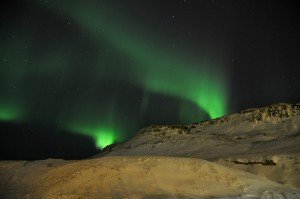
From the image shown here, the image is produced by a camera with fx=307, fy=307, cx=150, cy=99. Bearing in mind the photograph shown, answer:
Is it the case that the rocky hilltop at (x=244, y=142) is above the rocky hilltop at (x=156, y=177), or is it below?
above

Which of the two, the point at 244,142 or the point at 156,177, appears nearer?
the point at 156,177

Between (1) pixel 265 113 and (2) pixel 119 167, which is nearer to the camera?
(2) pixel 119 167

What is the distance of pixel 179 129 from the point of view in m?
37.0

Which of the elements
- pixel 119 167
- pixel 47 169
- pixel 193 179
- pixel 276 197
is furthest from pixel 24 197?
pixel 276 197

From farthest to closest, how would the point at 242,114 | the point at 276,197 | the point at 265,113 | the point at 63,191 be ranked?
the point at 242,114, the point at 265,113, the point at 63,191, the point at 276,197

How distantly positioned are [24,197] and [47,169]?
9.05 ft

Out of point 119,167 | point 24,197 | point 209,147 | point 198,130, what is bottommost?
point 24,197

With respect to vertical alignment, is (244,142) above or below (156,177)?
above

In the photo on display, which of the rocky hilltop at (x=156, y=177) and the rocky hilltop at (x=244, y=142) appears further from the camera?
the rocky hilltop at (x=244, y=142)

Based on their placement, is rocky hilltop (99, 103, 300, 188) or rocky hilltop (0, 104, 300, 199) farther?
rocky hilltop (99, 103, 300, 188)

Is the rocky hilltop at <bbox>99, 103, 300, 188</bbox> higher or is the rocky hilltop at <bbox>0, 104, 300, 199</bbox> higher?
the rocky hilltop at <bbox>99, 103, 300, 188</bbox>

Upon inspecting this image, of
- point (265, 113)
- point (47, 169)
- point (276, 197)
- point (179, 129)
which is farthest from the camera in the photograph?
point (179, 129)

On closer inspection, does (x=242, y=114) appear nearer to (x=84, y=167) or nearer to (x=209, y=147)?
(x=209, y=147)

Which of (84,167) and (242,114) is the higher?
(242,114)
